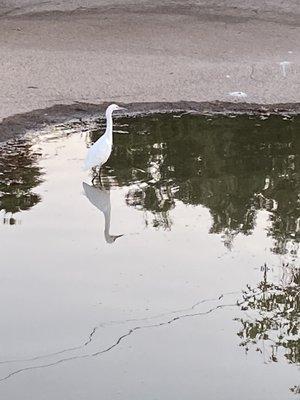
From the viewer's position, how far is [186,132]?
810cm

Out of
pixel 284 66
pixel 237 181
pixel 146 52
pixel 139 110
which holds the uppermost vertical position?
pixel 146 52

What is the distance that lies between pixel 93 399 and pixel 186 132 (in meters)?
4.35

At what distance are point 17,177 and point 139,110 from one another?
2.04 meters

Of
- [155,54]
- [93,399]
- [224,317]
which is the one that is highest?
[155,54]

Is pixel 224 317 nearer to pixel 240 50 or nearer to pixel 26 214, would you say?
pixel 26 214

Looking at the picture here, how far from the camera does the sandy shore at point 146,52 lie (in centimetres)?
902

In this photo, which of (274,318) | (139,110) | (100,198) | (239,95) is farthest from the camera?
(239,95)

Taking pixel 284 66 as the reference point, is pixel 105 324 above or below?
below

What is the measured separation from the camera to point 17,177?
693 cm

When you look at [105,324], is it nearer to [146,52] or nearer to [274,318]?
[274,318]

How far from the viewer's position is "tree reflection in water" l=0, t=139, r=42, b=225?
21.0ft

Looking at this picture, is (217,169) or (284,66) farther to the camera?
(284,66)

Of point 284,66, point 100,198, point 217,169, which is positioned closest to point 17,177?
point 100,198

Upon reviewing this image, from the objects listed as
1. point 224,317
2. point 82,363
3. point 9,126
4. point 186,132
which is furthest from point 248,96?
point 82,363
